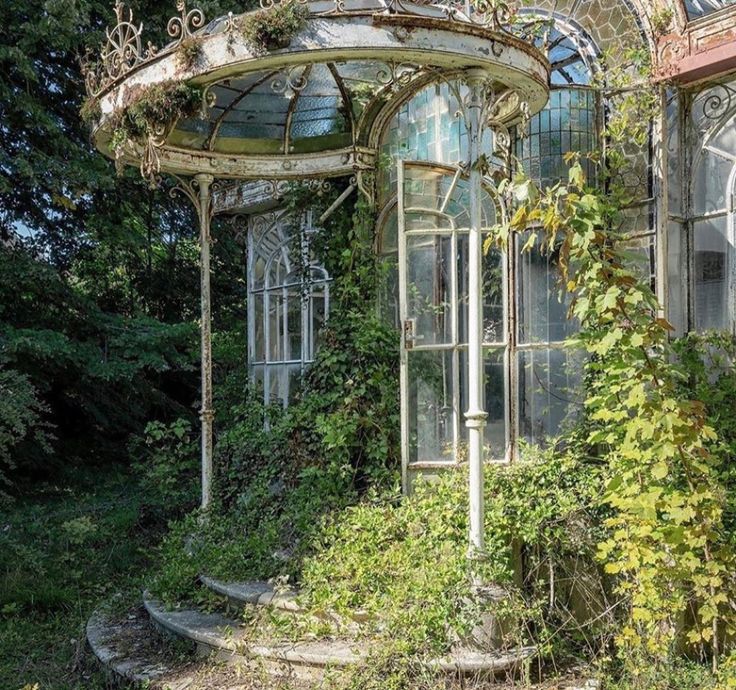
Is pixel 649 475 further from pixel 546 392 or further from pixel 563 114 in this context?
pixel 563 114

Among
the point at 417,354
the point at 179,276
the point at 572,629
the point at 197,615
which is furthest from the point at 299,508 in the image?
the point at 179,276

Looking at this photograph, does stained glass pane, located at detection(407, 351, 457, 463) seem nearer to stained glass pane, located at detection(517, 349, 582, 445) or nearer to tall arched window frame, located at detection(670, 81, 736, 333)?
stained glass pane, located at detection(517, 349, 582, 445)

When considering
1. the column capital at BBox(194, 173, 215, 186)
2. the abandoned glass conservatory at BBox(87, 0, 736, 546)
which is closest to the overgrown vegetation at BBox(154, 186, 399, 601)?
the abandoned glass conservatory at BBox(87, 0, 736, 546)

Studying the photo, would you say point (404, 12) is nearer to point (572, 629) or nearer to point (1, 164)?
point (572, 629)

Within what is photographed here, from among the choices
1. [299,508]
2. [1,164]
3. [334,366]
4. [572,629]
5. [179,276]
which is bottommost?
[572,629]

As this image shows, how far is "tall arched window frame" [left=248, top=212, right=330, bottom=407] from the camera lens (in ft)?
25.1

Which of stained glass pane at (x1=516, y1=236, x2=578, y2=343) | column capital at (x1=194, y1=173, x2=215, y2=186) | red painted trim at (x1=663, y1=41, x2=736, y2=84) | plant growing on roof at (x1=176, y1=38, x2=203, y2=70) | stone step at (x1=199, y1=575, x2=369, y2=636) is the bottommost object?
stone step at (x1=199, y1=575, x2=369, y2=636)

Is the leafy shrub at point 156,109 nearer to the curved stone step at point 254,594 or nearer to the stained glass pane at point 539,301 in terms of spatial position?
the stained glass pane at point 539,301

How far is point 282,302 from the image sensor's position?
820 centimetres

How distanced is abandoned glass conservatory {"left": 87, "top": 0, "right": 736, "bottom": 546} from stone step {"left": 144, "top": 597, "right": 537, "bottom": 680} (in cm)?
76

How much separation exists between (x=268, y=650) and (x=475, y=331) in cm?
205

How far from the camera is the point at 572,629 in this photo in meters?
4.64

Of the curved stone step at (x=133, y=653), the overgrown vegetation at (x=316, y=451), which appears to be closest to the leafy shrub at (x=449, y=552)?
the overgrown vegetation at (x=316, y=451)

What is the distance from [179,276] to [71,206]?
2822 millimetres
